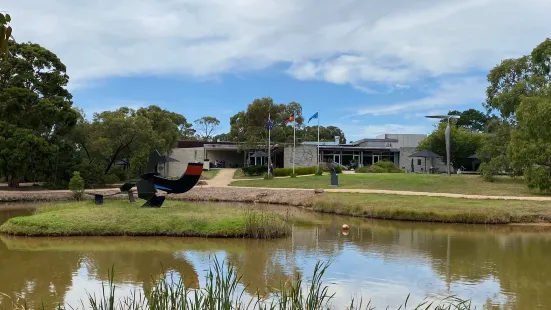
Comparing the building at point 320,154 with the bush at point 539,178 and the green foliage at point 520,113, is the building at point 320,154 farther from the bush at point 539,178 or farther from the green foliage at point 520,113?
the bush at point 539,178

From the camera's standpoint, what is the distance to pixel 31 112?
2967 centimetres

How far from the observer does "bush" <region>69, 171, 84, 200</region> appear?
2352 centimetres

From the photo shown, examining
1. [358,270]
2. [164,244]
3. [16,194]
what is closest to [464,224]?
[358,270]

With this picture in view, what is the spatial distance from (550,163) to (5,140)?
2909cm

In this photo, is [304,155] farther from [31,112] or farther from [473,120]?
[473,120]

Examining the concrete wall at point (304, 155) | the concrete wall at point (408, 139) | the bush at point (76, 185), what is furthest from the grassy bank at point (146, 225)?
the concrete wall at point (408, 139)

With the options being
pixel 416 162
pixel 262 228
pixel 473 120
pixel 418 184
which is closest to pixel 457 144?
pixel 416 162

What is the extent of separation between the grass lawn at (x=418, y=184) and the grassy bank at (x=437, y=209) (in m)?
4.67

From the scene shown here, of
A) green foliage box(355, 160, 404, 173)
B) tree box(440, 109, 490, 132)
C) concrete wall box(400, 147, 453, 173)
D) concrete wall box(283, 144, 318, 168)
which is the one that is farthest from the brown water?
tree box(440, 109, 490, 132)

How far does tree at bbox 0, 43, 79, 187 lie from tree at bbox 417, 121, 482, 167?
108 feet

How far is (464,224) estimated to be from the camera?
18.2m

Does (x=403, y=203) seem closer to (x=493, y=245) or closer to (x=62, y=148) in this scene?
(x=493, y=245)

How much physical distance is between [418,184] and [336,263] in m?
19.7

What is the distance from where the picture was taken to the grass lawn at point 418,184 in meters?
26.4
